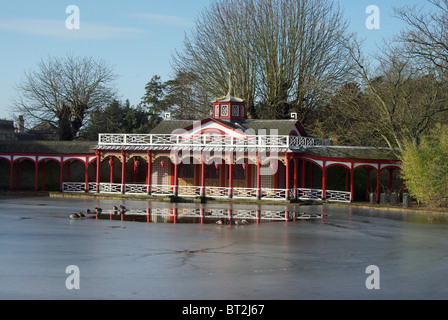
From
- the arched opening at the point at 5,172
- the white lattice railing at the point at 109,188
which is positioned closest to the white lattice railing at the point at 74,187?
the white lattice railing at the point at 109,188

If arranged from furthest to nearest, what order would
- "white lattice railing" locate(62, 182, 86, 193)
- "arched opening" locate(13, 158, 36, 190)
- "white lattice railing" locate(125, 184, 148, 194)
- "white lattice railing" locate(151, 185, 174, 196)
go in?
1. "arched opening" locate(13, 158, 36, 190)
2. "white lattice railing" locate(62, 182, 86, 193)
3. "white lattice railing" locate(125, 184, 148, 194)
4. "white lattice railing" locate(151, 185, 174, 196)

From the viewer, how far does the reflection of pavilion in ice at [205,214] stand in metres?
26.7

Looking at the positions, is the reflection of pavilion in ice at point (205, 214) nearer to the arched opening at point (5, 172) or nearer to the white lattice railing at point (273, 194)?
the white lattice railing at point (273, 194)

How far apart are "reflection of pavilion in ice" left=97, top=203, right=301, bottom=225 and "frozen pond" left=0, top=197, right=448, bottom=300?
1.81 meters

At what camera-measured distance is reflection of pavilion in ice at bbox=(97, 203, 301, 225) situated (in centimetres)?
2667

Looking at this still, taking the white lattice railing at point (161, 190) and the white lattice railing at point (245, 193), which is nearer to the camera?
the white lattice railing at point (245, 193)

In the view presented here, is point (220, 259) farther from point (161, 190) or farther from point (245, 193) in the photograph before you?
point (161, 190)

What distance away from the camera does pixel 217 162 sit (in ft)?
132

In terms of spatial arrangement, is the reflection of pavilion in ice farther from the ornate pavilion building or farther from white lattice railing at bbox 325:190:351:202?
the ornate pavilion building

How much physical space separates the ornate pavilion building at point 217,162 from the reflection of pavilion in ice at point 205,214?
5353mm

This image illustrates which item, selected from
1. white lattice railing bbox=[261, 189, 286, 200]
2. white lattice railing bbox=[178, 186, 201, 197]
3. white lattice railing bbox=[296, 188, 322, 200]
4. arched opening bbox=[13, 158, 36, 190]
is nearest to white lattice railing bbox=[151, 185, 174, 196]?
white lattice railing bbox=[178, 186, 201, 197]

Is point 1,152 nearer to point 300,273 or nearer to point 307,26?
point 307,26
